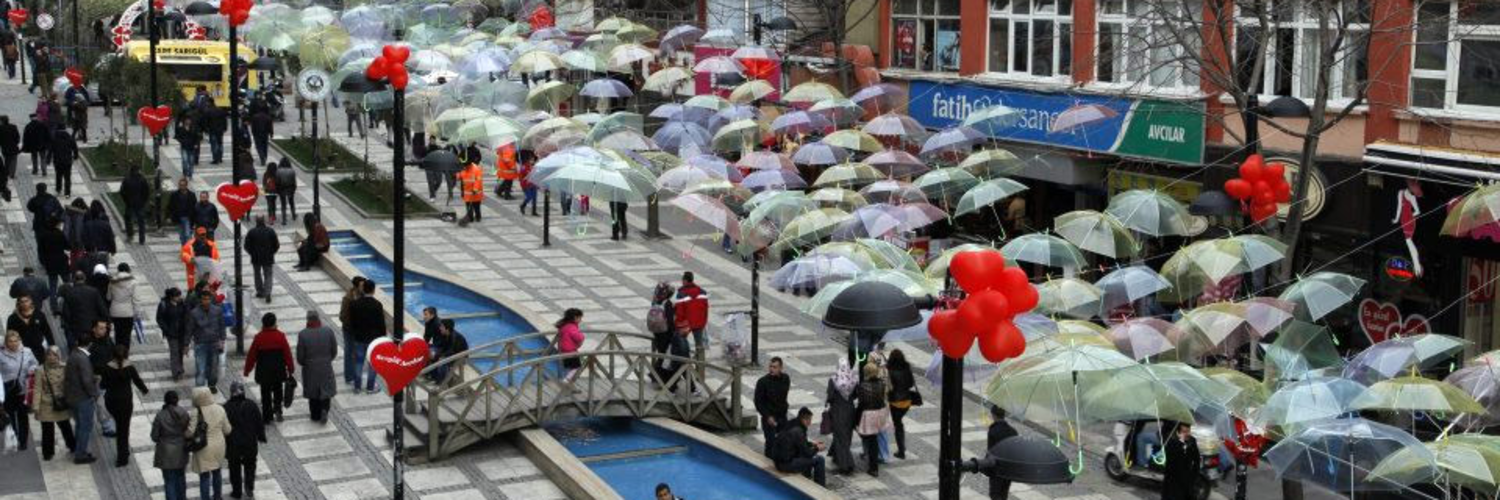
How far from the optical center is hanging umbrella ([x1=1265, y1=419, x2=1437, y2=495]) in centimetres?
1620

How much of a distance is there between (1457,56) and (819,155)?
31.9ft

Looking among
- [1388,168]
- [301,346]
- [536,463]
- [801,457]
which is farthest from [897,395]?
[1388,168]

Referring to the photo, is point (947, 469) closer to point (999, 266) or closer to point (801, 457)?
point (999, 266)

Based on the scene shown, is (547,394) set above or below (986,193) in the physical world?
below

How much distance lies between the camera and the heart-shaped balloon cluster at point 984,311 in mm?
12617

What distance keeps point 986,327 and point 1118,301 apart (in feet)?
33.3

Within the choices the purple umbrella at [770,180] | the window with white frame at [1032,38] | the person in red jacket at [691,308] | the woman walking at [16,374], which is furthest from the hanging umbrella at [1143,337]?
the window with white frame at [1032,38]

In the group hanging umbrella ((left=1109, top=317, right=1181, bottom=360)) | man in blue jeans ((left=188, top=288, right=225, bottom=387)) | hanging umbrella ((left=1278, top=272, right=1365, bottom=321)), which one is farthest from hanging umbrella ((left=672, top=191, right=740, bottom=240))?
hanging umbrella ((left=1278, top=272, right=1365, bottom=321))

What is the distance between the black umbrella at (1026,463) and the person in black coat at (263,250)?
18.1 m

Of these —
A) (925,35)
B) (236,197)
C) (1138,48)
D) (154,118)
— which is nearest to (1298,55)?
(1138,48)

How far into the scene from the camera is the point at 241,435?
1969cm

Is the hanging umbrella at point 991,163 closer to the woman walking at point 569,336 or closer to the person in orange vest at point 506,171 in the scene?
the woman walking at point 569,336

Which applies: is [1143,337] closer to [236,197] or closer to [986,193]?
[986,193]

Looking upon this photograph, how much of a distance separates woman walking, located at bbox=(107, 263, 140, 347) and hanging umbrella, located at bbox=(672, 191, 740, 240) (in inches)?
266
